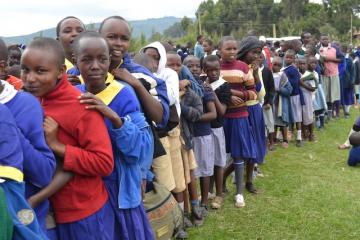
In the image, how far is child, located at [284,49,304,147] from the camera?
6969 millimetres

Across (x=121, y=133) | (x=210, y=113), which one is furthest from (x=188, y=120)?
(x=121, y=133)

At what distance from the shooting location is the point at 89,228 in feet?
6.15

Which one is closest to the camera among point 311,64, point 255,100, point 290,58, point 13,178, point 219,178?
point 13,178

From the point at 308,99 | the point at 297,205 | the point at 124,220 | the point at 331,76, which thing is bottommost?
the point at 297,205

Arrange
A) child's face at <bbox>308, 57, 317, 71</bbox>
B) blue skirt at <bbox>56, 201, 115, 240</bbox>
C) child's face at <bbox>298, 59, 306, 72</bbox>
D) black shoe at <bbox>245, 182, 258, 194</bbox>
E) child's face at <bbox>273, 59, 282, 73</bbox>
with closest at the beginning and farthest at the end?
blue skirt at <bbox>56, 201, 115, 240</bbox> → black shoe at <bbox>245, 182, 258, 194</bbox> → child's face at <bbox>273, 59, 282, 73</bbox> → child's face at <bbox>298, 59, 306, 72</bbox> → child's face at <bbox>308, 57, 317, 71</bbox>

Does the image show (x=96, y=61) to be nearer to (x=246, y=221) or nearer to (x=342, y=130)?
(x=246, y=221)

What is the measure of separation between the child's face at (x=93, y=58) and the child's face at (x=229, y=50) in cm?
259

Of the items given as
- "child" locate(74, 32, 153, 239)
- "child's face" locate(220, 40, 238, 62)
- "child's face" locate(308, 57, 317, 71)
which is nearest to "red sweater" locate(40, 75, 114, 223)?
"child" locate(74, 32, 153, 239)

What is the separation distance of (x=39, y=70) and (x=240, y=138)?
120 inches

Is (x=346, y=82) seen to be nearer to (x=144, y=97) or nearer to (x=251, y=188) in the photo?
(x=251, y=188)

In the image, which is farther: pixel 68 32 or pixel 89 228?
pixel 68 32

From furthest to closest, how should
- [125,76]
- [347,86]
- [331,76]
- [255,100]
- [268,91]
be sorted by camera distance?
[347,86], [331,76], [268,91], [255,100], [125,76]

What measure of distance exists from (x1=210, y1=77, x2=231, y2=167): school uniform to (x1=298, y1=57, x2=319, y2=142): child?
129 inches

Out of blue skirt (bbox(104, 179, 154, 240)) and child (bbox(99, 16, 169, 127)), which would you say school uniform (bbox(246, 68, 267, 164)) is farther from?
blue skirt (bbox(104, 179, 154, 240))
